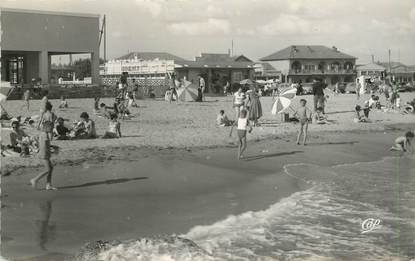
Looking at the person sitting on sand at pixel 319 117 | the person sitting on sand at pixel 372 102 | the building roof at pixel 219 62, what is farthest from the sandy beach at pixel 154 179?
the building roof at pixel 219 62

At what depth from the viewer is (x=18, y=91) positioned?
17.4 metres

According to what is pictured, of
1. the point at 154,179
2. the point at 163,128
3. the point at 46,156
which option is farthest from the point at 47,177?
the point at 163,128

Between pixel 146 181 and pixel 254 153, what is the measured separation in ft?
13.4

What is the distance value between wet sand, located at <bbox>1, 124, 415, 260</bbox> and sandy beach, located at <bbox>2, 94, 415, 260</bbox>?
0.01 meters

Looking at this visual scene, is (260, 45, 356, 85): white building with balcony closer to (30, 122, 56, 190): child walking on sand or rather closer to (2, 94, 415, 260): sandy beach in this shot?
(2, 94, 415, 260): sandy beach

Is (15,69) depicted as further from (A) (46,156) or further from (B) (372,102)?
(A) (46,156)

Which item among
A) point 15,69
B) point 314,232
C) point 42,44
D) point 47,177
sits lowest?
point 314,232

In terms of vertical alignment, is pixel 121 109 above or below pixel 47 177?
above

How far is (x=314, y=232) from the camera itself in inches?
310

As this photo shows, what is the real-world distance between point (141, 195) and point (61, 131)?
423 centimetres

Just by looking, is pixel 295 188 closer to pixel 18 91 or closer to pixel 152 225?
pixel 152 225

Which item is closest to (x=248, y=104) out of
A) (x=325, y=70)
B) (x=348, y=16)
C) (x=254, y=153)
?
(x=254, y=153)

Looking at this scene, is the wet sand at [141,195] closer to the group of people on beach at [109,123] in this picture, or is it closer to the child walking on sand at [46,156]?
the child walking on sand at [46,156]

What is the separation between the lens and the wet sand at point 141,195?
707 cm
